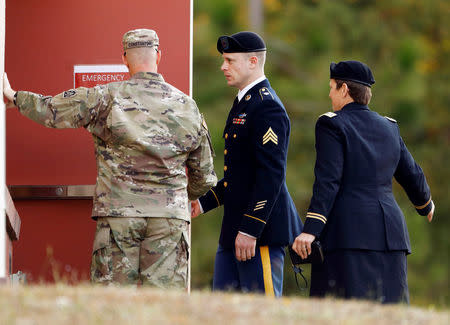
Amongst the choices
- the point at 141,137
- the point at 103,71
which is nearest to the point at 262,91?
the point at 141,137

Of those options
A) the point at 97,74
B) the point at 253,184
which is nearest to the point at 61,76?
the point at 97,74

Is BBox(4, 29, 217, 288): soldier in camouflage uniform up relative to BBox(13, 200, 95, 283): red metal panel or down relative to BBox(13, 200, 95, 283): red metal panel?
up

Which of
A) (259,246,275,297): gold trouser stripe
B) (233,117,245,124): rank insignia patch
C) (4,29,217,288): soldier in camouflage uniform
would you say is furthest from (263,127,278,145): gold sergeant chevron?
(259,246,275,297): gold trouser stripe

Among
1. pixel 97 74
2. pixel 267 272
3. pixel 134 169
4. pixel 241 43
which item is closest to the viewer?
pixel 134 169

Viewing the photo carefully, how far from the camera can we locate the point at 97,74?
19.8ft

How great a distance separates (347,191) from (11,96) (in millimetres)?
1871

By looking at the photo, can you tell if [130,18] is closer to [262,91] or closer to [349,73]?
[262,91]

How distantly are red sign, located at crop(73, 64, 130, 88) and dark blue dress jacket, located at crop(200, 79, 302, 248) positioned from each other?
1.04 m

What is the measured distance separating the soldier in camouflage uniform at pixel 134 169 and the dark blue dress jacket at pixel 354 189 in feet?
2.39

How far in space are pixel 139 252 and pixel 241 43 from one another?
4.67 ft

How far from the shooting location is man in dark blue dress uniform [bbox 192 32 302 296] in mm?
5102

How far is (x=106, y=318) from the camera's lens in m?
3.34

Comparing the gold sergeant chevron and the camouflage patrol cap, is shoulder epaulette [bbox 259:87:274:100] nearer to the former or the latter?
the gold sergeant chevron

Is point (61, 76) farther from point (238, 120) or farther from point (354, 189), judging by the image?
point (354, 189)
